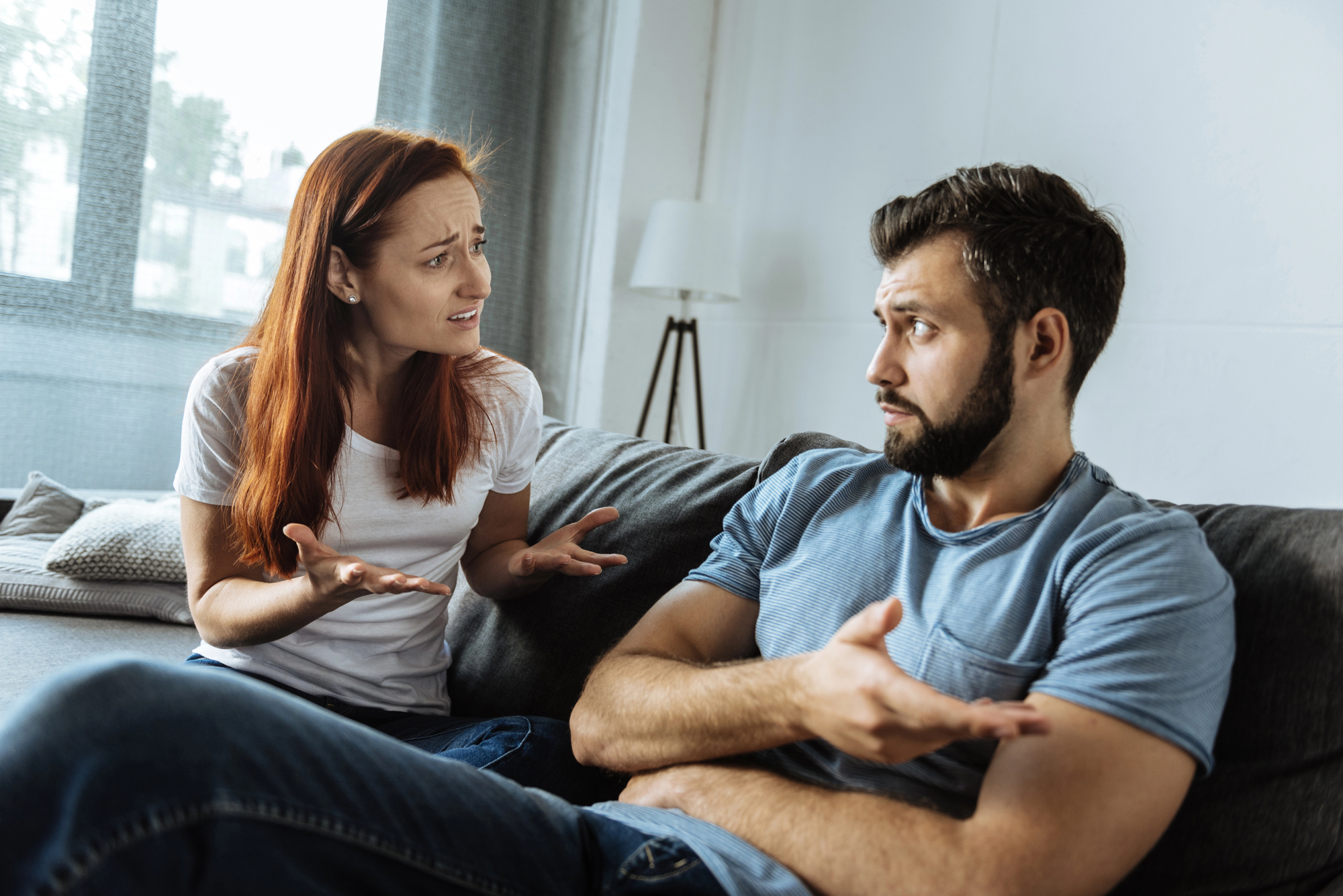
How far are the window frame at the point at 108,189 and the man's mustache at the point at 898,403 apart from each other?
2676 mm

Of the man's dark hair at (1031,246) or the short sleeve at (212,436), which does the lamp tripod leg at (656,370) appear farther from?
the man's dark hair at (1031,246)

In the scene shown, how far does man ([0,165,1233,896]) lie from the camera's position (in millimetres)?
713

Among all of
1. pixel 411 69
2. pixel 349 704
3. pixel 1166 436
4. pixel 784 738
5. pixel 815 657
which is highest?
pixel 411 69

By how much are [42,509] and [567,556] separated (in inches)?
69.5

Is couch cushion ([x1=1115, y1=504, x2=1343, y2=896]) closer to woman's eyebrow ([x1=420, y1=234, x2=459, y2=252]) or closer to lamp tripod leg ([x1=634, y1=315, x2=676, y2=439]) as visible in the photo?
woman's eyebrow ([x1=420, y1=234, x2=459, y2=252])

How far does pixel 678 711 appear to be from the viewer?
102 cm

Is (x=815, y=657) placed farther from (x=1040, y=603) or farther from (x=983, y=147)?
(x=983, y=147)

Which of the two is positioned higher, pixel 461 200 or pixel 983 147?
pixel 983 147

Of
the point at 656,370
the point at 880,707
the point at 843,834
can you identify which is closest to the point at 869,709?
the point at 880,707

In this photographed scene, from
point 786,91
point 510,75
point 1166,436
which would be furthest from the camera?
point 510,75

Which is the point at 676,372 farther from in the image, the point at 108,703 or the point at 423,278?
the point at 108,703

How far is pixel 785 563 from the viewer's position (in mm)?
1195

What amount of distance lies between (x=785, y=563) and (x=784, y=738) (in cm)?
30

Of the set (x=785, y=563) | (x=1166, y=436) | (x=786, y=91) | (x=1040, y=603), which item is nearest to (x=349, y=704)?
(x=785, y=563)
